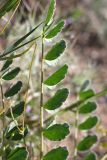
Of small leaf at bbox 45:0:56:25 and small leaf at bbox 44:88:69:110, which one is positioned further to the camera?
small leaf at bbox 44:88:69:110

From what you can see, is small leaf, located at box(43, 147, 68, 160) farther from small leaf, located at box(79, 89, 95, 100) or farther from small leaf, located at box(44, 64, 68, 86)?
small leaf, located at box(79, 89, 95, 100)

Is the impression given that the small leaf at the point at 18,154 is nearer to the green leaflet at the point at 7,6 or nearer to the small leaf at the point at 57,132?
the small leaf at the point at 57,132

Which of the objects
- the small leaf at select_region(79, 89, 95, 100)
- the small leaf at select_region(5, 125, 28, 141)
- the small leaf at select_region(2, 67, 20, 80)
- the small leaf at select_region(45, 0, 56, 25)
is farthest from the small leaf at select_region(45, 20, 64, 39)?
the small leaf at select_region(79, 89, 95, 100)

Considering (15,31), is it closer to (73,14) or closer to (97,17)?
(73,14)

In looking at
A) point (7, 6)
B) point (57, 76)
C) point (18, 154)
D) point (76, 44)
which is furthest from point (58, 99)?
point (76, 44)

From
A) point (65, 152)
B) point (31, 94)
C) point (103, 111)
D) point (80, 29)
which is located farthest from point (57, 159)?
point (80, 29)
